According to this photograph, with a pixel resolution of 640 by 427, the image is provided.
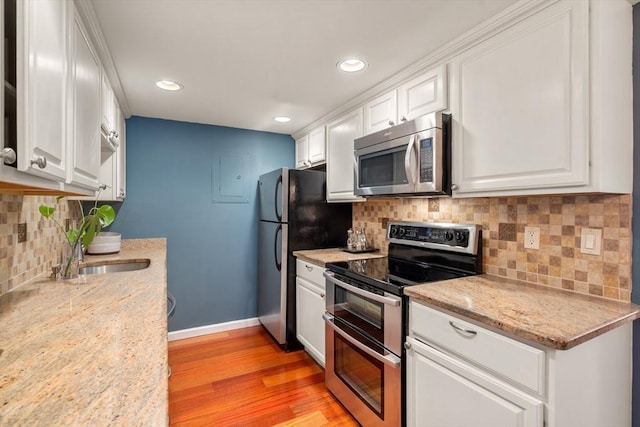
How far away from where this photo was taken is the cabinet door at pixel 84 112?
1.18 metres

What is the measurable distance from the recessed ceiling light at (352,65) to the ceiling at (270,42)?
0.14 feet

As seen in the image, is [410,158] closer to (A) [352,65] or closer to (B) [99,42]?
(A) [352,65]

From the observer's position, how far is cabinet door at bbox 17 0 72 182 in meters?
0.76

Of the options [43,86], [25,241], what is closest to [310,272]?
[25,241]

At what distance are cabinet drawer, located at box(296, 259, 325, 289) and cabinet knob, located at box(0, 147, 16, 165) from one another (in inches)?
72.0

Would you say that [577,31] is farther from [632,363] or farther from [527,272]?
[632,363]

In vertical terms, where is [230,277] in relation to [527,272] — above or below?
below

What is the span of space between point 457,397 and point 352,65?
179 centimetres

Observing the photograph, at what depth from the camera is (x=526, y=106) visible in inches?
53.4

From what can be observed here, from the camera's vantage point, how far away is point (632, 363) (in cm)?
128

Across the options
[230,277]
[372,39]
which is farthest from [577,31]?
[230,277]

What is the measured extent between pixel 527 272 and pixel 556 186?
22.1 inches

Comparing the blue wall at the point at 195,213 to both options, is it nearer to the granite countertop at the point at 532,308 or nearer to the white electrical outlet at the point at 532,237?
the granite countertop at the point at 532,308

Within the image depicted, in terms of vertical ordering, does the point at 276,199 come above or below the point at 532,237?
above
